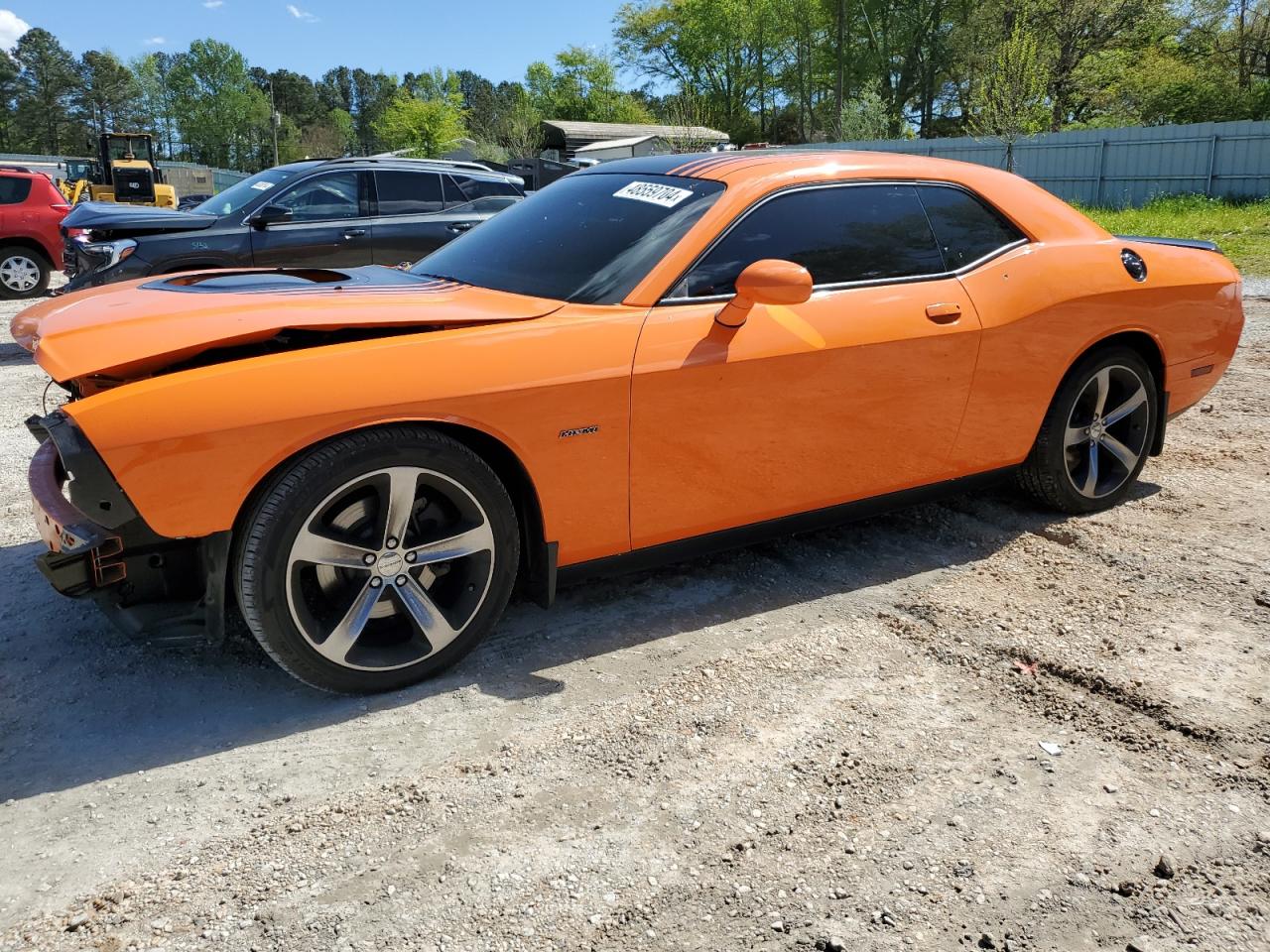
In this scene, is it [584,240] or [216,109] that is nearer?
[584,240]

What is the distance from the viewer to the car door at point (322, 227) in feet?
28.7

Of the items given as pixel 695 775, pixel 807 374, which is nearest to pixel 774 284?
pixel 807 374

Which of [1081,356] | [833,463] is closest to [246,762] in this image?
[833,463]

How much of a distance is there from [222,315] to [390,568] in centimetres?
87

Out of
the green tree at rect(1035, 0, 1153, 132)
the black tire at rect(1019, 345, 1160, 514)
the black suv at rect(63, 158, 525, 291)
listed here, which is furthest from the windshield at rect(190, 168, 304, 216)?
the green tree at rect(1035, 0, 1153, 132)

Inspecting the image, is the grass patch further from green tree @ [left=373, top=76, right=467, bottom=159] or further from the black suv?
green tree @ [left=373, top=76, right=467, bottom=159]

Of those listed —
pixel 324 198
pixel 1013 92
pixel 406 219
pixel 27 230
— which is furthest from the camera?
pixel 1013 92

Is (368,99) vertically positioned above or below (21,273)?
above

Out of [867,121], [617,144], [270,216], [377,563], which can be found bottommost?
[377,563]

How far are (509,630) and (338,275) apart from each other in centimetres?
144

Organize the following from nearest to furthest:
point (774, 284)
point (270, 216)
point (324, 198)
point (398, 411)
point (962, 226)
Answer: point (398, 411), point (774, 284), point (962, 226), point (270, 216), point (324, 198)

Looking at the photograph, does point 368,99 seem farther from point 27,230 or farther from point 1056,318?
point 1056,318

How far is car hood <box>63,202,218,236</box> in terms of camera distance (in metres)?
8.59

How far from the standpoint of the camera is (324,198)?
913cm
